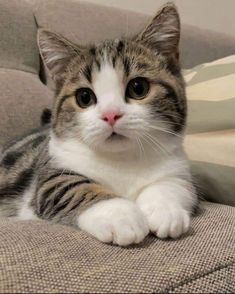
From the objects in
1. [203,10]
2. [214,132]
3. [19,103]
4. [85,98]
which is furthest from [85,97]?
[203,10]

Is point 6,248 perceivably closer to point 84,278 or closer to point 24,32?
point 84,278

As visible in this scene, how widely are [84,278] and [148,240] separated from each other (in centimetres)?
19

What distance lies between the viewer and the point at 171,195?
2.65 feet

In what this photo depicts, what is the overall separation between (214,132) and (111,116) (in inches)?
19.7

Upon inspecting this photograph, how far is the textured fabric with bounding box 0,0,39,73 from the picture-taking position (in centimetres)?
148

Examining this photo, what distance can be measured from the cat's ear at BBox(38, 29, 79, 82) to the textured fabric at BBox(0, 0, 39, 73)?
545 mm

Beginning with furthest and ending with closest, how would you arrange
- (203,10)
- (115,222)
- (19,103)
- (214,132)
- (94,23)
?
1. (203,10)
2. (94,23)
3. (19,103)
4. (214,132)
5. (115,222)

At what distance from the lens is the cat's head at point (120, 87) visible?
0.81 meters

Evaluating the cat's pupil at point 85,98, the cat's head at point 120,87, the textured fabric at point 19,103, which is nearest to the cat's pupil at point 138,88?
the cat's head at point 120,87

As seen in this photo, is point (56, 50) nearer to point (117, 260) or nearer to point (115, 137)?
point (115, 137)

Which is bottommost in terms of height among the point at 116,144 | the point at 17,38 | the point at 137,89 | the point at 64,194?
the point at 64,194

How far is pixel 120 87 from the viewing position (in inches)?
32.7

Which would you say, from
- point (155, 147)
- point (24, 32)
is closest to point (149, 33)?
point (155, 147)

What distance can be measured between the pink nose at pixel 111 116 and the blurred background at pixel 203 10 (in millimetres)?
1318
